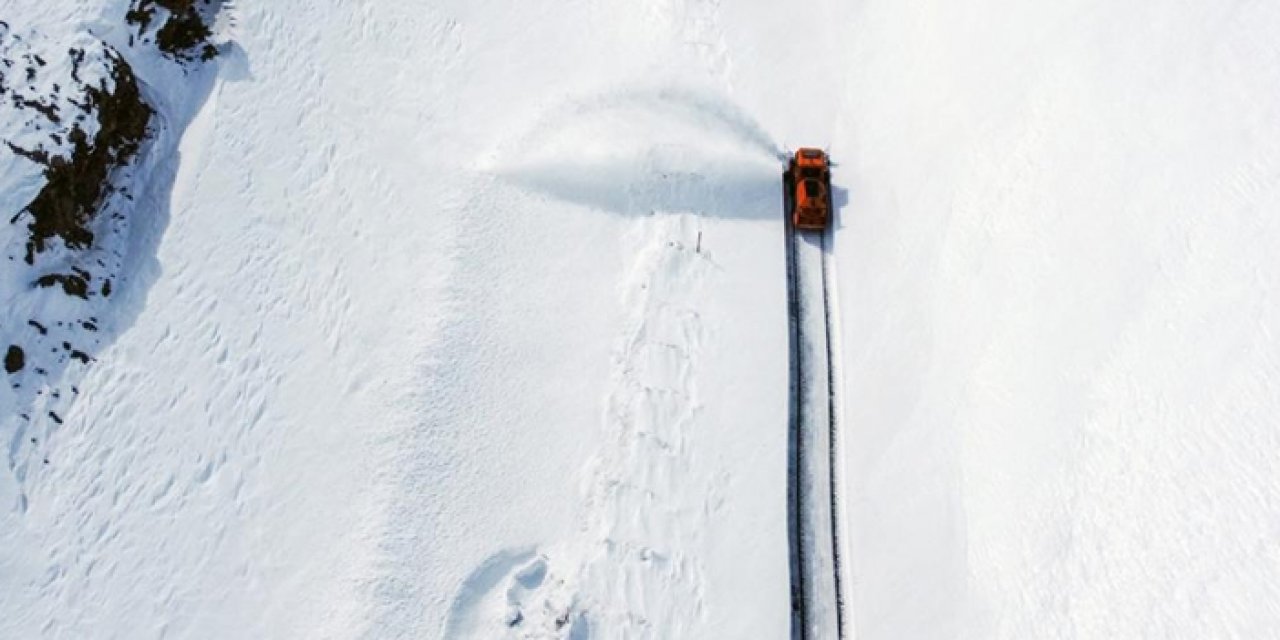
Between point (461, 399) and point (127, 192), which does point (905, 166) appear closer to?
point (461, 399)

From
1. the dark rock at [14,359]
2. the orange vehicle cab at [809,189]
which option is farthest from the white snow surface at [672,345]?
the orange vehicle cab at [809,189]

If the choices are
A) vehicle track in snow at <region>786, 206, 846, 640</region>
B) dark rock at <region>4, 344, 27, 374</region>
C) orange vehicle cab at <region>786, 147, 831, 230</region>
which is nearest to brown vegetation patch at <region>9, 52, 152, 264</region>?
dark rock at <region>4, 344, 27, 374</region>

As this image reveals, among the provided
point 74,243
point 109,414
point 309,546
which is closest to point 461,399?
point 309,546

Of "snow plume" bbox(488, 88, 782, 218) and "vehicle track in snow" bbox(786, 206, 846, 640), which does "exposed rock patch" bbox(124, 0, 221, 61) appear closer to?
"snow plume" bbox(488, 88, 782, 218)

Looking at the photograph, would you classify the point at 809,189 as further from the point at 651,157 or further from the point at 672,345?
the point at 672,345

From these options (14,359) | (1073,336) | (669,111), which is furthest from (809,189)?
(14,359)
